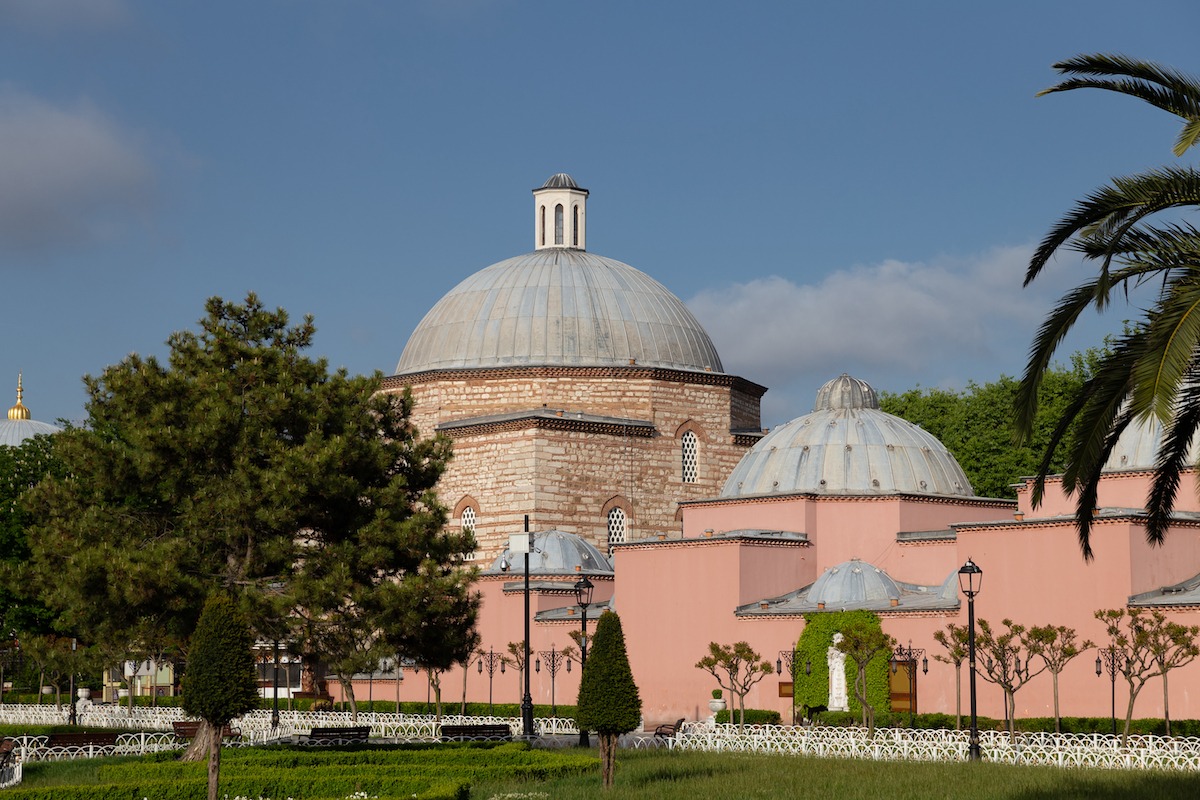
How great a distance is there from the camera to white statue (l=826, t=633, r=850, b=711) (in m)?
27.9

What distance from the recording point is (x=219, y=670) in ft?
46.5

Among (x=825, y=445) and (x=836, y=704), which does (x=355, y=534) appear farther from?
(x=825, y=445)

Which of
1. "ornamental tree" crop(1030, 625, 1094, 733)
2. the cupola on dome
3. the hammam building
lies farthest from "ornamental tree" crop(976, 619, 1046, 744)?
the cupola on dome

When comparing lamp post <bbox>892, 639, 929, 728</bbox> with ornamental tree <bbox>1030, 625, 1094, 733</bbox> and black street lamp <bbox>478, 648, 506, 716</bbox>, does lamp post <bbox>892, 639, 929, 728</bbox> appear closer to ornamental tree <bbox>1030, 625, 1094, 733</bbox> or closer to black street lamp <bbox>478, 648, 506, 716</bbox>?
ornamental tree <bbox>1030, 625, 1094, 733</bbox>

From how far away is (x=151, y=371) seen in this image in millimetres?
22141

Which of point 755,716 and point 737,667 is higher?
point 737,667

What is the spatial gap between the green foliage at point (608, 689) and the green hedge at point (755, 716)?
11554mm

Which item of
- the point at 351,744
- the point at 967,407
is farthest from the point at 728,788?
the point at 967,407

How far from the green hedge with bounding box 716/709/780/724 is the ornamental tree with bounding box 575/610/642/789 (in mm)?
11525

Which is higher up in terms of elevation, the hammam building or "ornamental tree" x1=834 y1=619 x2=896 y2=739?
the hammam building

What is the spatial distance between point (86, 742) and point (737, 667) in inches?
427

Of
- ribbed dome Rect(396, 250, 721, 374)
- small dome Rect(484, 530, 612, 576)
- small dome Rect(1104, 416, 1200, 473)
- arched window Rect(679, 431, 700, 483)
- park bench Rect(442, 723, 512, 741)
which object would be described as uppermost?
ribbed dome Rect(396, 250, 721, 374)

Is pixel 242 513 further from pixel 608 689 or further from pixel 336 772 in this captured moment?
pixel 608 689

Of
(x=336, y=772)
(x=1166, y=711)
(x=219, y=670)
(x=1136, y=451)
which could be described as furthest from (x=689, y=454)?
(x=219, y=670)
